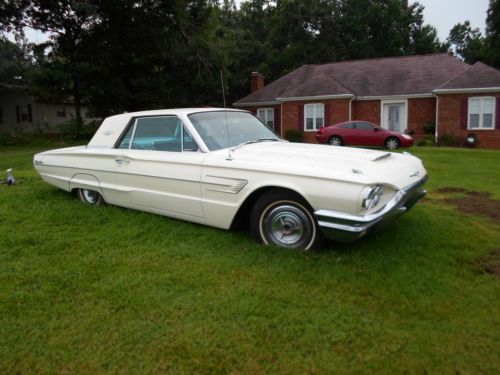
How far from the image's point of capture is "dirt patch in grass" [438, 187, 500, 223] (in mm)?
5962

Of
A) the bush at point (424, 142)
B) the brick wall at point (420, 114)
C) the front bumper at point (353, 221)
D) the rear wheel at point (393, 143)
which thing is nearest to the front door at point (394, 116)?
the brick wall at point (420, 114)

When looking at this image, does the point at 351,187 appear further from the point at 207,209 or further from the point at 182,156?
the point at 182,156

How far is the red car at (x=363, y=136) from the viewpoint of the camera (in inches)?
719

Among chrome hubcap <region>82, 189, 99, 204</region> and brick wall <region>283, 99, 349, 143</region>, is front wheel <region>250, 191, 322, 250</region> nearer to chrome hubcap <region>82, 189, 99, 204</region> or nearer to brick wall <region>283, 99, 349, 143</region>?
chrome hubcap <region>82, 189, 99, 204</region>

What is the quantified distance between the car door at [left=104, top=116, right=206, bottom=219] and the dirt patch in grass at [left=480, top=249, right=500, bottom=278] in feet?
9.18

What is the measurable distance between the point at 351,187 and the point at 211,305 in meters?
1.50

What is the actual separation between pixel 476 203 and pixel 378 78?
21.2 m

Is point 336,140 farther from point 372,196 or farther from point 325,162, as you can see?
point 372,196

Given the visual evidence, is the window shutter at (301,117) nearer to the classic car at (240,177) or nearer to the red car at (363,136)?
the red car at (363,136)

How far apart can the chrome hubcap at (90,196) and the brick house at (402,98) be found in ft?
65.7

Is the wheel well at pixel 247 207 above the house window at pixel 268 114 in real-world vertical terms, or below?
below

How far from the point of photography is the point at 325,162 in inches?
164

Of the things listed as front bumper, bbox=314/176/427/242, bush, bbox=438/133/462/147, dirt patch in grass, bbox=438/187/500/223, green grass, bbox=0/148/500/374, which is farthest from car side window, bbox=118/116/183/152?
bush, bbox=438/133/462/147

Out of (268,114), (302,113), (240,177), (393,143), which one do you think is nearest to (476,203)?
(240,177)
